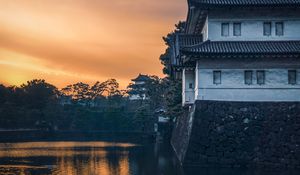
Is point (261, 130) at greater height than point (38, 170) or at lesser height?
greater

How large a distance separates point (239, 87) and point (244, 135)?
3692mm

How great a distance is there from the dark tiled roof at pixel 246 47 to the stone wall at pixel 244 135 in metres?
3.76

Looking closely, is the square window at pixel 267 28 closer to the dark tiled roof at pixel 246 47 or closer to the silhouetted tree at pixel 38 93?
the dark tiled roof at pixel 246 47

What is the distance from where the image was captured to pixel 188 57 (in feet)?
109

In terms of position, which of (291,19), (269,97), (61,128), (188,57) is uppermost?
(291,19)

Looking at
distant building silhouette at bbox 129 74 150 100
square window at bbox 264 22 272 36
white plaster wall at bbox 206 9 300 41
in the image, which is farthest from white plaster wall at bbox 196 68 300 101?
distant building silhouette at bbox 129 74 150 100

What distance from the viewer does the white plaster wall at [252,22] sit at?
34.4 m

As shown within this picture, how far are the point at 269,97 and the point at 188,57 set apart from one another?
6654 millimetres

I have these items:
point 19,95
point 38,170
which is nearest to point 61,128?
point 19,95

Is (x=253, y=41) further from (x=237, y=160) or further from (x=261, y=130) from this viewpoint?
(x=237, y=160)

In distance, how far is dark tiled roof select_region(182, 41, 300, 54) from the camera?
3197 cm

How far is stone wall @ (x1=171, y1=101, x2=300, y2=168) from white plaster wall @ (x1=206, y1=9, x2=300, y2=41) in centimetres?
538

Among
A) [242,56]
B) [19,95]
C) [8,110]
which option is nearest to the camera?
[242,56]

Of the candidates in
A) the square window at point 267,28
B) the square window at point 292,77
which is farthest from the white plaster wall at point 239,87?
the square window at point 267,28
